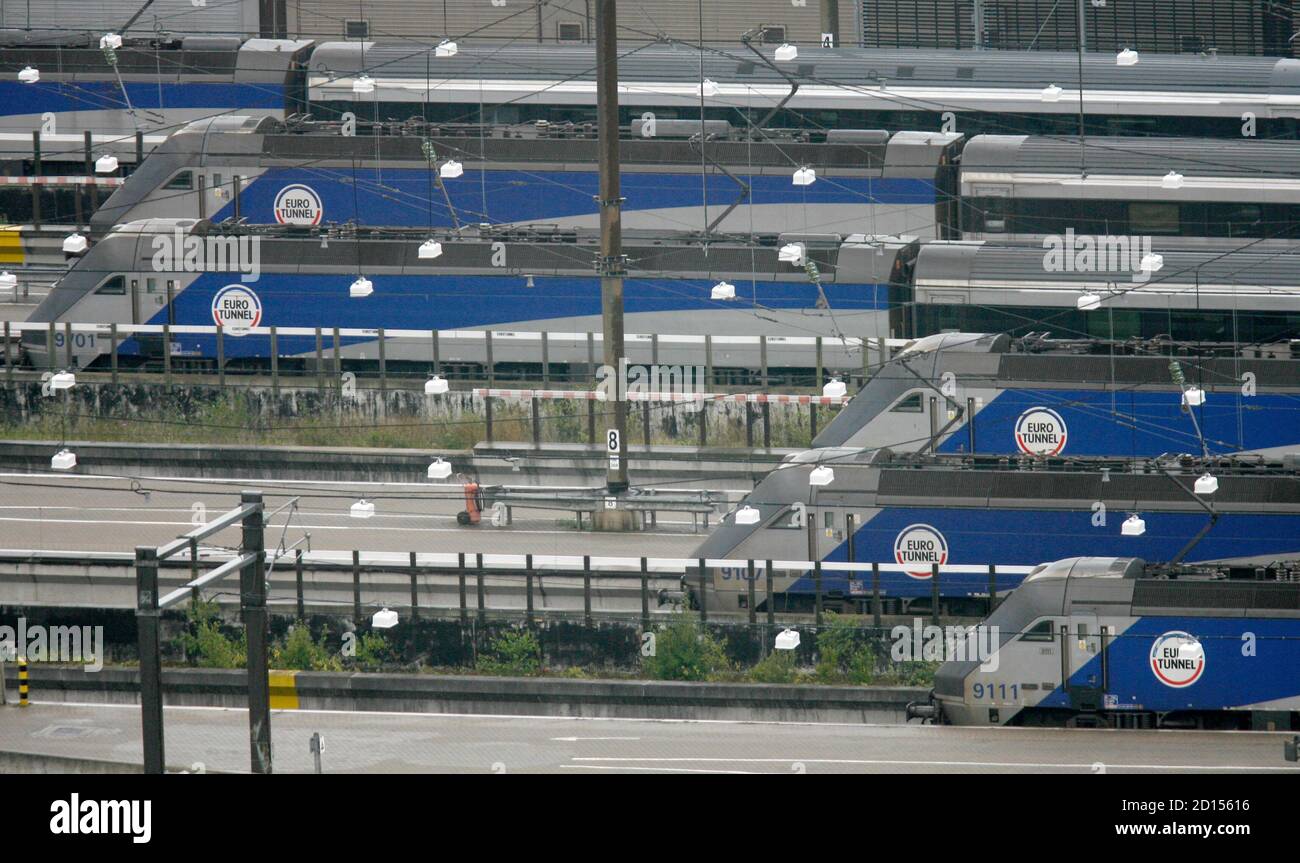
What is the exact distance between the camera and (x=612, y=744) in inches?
979

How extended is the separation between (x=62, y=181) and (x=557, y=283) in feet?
32.4

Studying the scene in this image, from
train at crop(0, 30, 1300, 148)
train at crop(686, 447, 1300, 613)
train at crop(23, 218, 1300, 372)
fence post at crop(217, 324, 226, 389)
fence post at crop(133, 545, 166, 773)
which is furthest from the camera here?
train at crop(0, 30, 1300, 148)

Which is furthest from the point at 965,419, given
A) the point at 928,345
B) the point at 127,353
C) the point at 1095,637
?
the point at 127,353

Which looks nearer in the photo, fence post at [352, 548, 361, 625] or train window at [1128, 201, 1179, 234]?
fence post at [352, 548, 361, 625]

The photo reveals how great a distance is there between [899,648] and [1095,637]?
2414 mm

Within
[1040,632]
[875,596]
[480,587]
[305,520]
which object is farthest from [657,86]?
[1040,632]

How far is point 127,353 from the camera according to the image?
35000 mm

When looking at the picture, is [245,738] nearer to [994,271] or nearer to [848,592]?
[848,592]

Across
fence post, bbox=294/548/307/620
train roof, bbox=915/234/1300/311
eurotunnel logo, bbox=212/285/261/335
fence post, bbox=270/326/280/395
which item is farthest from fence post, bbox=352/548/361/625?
train roof, bbox=915/234/1300/311

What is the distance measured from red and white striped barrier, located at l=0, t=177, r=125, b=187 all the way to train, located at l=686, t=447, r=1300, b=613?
1536 centimetres

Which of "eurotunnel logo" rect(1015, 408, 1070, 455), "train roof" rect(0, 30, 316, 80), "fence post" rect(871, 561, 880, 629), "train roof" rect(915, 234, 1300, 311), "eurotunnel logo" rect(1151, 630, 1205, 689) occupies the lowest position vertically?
"eurotunnel logo" rect(1151, 630, 1205, 689)

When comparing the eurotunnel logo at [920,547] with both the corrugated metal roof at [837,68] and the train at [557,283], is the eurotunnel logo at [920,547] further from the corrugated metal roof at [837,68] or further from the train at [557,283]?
the corrugated metal roof at [837,68]

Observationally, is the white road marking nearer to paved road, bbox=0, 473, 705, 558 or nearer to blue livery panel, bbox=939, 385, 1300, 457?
paved road, bbox=0, 473, 705, 558

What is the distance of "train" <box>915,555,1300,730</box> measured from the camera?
Answer: 82.2 ft
